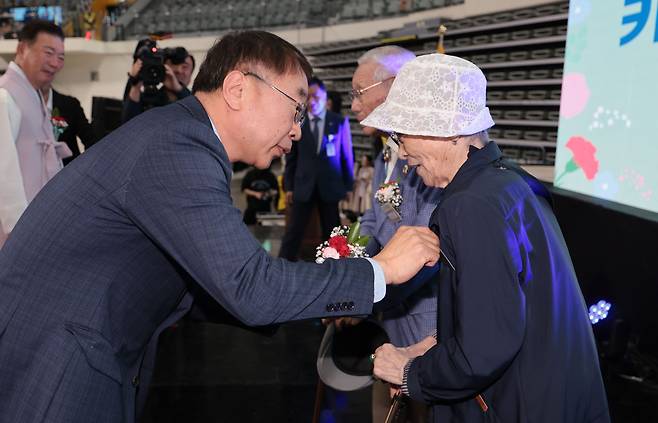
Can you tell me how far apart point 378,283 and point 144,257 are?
1.81 feet

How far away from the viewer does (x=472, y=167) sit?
5.14 ft

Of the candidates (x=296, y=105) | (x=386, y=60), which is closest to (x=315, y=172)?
(x=386, y=60)

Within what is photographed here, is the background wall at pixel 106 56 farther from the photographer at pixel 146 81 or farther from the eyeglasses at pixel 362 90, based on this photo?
the eyeglasses at pixel 362 90

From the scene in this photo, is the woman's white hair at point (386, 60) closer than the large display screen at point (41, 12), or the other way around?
the woman's white hair at point (386, 60)

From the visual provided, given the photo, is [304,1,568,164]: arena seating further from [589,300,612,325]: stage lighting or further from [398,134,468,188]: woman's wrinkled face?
[398,134,468,188]: woman's wrinkled face

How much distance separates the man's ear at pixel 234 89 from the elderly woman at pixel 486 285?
345 mm

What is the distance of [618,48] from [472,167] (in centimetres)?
261

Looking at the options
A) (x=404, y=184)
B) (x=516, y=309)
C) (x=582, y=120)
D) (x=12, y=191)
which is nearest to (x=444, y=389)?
(x=516, y=309)

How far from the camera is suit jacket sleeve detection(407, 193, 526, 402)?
1.39m

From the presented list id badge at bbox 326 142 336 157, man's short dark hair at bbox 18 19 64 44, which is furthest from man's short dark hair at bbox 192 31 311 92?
id badge at bbox 326 142 336 157

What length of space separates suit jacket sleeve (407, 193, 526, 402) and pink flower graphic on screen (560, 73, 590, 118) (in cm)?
301

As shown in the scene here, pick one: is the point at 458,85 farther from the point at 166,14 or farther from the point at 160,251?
the point at 166,14

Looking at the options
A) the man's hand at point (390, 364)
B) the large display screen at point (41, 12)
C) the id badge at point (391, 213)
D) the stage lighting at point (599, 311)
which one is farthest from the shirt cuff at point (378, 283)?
the large display screen at point (41, 12)

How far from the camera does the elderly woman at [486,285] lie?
1.40 metres
